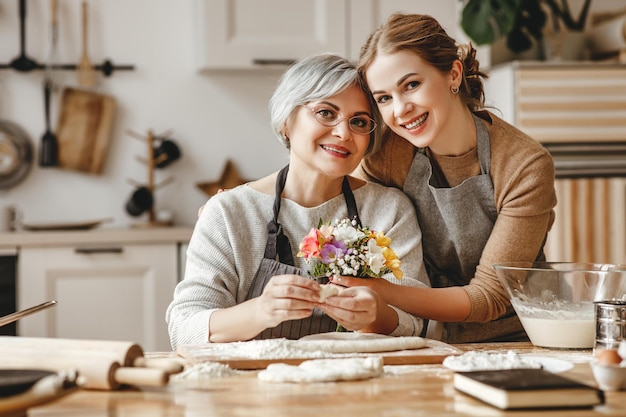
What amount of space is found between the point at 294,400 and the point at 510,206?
3.27ft

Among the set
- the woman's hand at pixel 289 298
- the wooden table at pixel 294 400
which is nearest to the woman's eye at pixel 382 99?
the woman's hand at pixel 289 298

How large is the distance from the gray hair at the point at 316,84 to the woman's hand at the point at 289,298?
0.57 meters

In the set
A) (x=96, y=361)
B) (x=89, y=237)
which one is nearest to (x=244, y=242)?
(x=96, y=361)

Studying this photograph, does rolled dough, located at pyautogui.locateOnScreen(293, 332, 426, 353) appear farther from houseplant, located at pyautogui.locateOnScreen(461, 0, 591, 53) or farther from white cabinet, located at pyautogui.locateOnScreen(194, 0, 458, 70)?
white cabinet, located at pyautogui.locateOnScreen(194, 0, 458, 70)

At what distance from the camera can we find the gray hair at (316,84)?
2.11 m

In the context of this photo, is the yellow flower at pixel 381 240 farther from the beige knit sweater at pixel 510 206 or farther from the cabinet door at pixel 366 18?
the cabinet door at pixel 366 18

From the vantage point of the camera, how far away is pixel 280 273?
2.03 meters

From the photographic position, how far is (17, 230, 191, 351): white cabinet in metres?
A: 3.61

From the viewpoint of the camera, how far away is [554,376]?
4.25 ft

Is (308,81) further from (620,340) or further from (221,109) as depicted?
(221,109)

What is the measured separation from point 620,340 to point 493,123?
79 cm

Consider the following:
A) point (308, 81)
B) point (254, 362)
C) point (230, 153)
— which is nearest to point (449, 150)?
point (308, 81)

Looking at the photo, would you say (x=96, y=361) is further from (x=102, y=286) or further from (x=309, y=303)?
(x=102, y=286)

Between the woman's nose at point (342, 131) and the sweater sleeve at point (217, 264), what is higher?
the woman's nose at point (342, 131)
